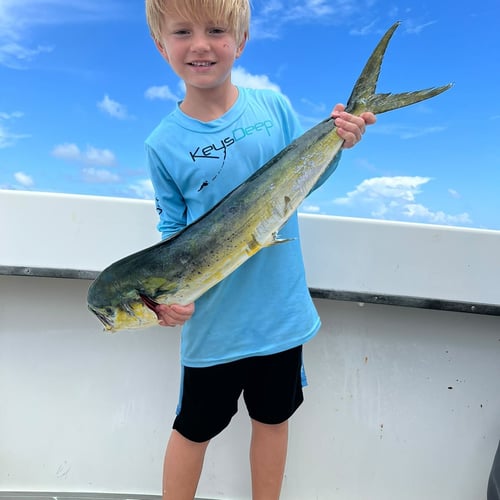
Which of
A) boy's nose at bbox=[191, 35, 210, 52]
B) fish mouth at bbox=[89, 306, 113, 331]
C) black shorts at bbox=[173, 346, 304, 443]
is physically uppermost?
boy's nose at bbox=[191, 35, 210, 52]

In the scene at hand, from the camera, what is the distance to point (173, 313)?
41.9 inches

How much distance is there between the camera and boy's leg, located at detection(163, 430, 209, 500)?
1.31 meters

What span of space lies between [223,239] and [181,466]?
2.29ft

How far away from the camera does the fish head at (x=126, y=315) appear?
1062mm

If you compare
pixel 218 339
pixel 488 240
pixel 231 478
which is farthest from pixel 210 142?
pixel 231 478

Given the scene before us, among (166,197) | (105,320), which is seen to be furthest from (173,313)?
(166,197)

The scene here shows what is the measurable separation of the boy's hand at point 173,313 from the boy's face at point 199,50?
0.52m

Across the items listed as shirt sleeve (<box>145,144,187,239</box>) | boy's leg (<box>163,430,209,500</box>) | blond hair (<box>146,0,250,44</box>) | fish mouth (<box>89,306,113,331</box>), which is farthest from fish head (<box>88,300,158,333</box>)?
blond hair (<box>146,0,250,44</box>)

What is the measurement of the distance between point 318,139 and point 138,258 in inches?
18.8

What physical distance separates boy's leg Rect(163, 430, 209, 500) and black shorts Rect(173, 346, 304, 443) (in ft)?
0.11

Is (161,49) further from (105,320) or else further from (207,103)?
(105,320)

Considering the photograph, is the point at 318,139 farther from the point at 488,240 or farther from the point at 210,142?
the point at 488,240

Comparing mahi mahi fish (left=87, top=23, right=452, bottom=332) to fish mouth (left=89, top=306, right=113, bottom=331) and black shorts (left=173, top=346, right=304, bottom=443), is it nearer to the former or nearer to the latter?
fish mouth (left=89, top=306, right=113, bottom=331)

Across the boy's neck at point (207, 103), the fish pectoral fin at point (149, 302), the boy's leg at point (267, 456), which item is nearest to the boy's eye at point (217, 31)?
the boy's neck at point (207, 103)
